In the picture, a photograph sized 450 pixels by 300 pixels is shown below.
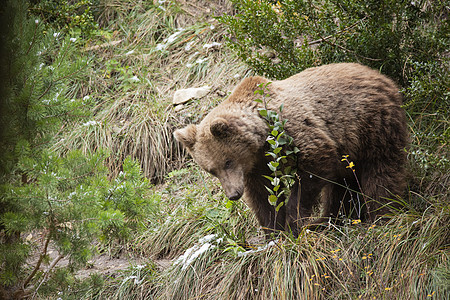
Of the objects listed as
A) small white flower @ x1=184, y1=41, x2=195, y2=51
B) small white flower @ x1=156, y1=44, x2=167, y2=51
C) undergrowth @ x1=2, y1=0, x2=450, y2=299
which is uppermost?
small white flower @ x1=156, y1=44, x2=167, y2=51

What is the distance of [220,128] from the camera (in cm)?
440

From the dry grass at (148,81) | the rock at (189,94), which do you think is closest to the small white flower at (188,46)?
the dry grass at (148,81)

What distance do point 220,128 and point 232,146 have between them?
21cm

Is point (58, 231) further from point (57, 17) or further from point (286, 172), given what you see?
point (57, 17)

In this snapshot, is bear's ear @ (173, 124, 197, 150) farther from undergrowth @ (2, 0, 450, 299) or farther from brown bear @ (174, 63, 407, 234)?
undergrowth @ (2, 0, 450, 299)

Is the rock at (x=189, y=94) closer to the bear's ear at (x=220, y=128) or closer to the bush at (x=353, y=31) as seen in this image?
the bush at (x=353, y=31)

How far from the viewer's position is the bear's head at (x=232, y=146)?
4430mm

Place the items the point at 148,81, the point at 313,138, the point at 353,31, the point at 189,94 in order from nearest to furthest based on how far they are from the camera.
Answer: the point at 313,138 < the point at 353,31 < the point at 189,94 < the point at 148,81

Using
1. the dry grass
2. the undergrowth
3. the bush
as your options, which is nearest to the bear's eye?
the undergrowth

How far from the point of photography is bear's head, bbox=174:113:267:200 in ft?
14.5

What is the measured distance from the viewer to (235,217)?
5.43 m

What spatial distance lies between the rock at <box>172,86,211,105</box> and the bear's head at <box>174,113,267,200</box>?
2.80m

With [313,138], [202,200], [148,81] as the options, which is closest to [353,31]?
[313,138]

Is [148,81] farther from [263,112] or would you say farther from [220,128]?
[263,112]
